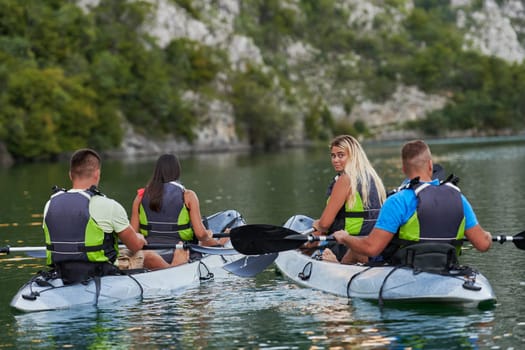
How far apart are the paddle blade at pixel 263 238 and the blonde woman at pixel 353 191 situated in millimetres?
837

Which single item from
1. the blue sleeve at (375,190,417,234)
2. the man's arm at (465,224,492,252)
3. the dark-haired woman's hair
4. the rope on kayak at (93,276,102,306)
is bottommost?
the rope on kayak at (93,276,102,306)

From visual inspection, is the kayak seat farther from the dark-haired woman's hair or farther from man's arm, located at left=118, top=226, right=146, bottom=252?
the dark-haired woman's hair

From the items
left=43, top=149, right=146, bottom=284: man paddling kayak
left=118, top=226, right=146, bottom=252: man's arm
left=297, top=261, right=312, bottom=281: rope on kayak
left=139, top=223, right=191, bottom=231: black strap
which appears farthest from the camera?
left=139, top=223, right=191, bottom=231: black strap

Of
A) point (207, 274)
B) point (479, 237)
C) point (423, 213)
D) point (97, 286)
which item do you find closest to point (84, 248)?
point (97, 286)

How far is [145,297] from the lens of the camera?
15016 mm

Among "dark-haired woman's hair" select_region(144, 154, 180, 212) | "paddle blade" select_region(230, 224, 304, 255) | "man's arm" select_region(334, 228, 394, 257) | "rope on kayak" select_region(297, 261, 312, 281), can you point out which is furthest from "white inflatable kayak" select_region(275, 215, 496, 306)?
"dark-haired woman's hair" select_region(144, 154, 180, 212)

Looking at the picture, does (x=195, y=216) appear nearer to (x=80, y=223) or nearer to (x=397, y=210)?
(x=80, y=223)

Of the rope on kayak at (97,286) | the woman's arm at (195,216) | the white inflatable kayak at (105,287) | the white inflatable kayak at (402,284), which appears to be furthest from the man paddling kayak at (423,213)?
the woman's arm at (195,216)

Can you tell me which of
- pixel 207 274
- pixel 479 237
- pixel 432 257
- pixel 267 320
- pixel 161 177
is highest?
pixel 161 177

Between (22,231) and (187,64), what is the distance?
348ft

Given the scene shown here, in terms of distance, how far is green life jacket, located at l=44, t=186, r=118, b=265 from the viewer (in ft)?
45.1

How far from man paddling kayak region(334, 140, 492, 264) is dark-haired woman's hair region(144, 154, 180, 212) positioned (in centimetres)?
423

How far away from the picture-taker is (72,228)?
1379cm

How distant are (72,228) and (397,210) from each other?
4534mm
